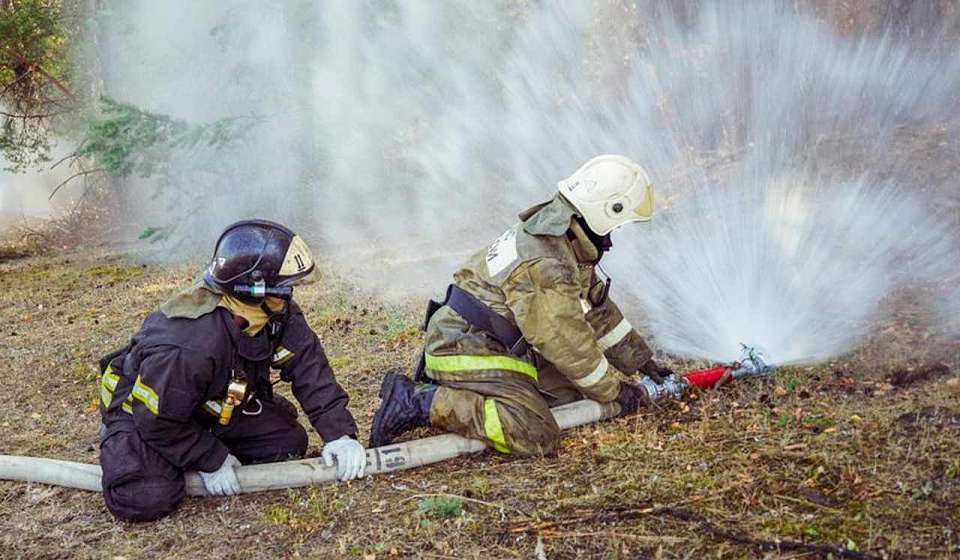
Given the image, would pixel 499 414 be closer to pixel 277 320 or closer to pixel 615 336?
pixel 615 336

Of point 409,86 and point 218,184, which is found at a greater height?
point 409,86

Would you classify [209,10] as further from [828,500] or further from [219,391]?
[828,500]

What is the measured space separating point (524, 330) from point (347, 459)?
3.90ft

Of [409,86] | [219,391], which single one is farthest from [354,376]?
[409,86]

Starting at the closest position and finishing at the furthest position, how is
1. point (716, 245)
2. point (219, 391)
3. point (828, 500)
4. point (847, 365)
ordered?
point (828, 500) < point (219, 391) < point (847, 365) < point (716, 245)

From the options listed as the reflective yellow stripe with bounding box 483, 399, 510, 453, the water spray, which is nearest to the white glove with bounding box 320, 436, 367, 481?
the reflective yellow stripe with bounding box 483, 399, 510, 453

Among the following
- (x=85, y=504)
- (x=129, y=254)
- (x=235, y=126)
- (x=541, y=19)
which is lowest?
(x=85, y=504)

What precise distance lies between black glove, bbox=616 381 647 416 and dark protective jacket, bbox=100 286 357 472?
162cm

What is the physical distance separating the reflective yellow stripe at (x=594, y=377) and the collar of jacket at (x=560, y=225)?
0.63m

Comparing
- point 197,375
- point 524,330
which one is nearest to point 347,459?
point 197,375

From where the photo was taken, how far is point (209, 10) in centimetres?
1734

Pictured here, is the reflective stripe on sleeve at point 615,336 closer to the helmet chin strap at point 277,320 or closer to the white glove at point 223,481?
the helmet chin strap at point 277,320

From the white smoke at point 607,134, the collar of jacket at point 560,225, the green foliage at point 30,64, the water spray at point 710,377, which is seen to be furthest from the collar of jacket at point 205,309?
the green foliage at point 30,64

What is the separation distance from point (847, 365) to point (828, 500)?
2.17 metres
